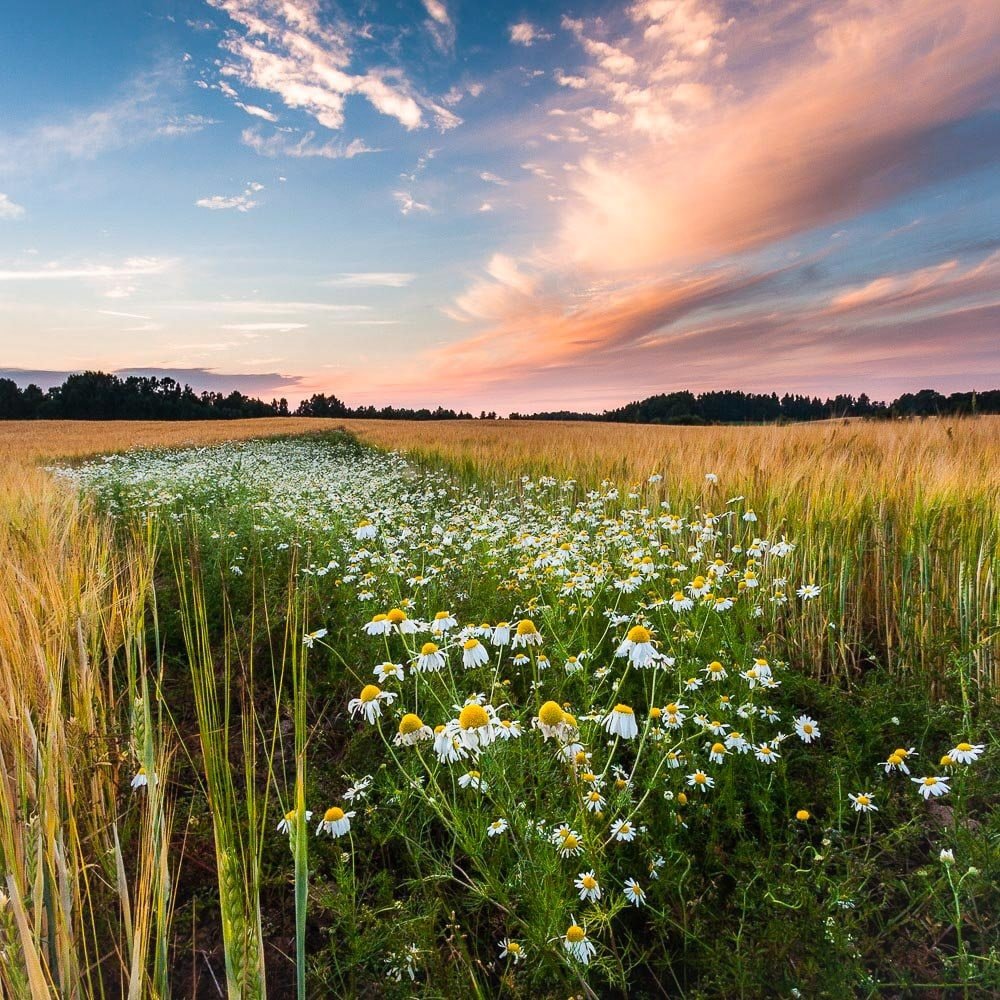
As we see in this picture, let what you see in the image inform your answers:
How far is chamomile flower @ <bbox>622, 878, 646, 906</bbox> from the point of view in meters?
1.74

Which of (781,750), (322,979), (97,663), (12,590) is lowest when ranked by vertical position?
(322,979)

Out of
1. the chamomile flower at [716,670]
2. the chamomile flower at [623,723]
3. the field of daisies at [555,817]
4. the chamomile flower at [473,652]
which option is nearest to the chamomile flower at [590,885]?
the field of daisies at [555,817]

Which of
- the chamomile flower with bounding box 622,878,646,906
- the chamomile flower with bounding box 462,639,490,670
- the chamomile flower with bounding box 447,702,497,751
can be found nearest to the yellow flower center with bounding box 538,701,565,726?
the chamomile flower with bounding box 447,702,497,751

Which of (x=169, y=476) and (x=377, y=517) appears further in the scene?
(x=169, y=476)

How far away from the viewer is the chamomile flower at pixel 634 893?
174 centimetres

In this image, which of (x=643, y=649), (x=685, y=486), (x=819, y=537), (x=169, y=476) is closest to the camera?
(x=643, y=649)

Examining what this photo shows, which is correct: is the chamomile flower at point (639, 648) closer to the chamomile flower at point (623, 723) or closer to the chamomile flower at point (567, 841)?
the chamomile flower at point (623, 723)

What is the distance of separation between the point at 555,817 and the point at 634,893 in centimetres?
31

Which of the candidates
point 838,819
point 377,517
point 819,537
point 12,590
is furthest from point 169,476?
point 838,819

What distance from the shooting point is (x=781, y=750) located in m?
2.50

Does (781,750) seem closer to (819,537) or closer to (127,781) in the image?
(819,537)

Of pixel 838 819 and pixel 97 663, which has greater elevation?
pixel 97 663

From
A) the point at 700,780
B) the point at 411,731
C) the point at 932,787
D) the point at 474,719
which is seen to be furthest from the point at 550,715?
the point at 932,787

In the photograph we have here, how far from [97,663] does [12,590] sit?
1.92 ft
